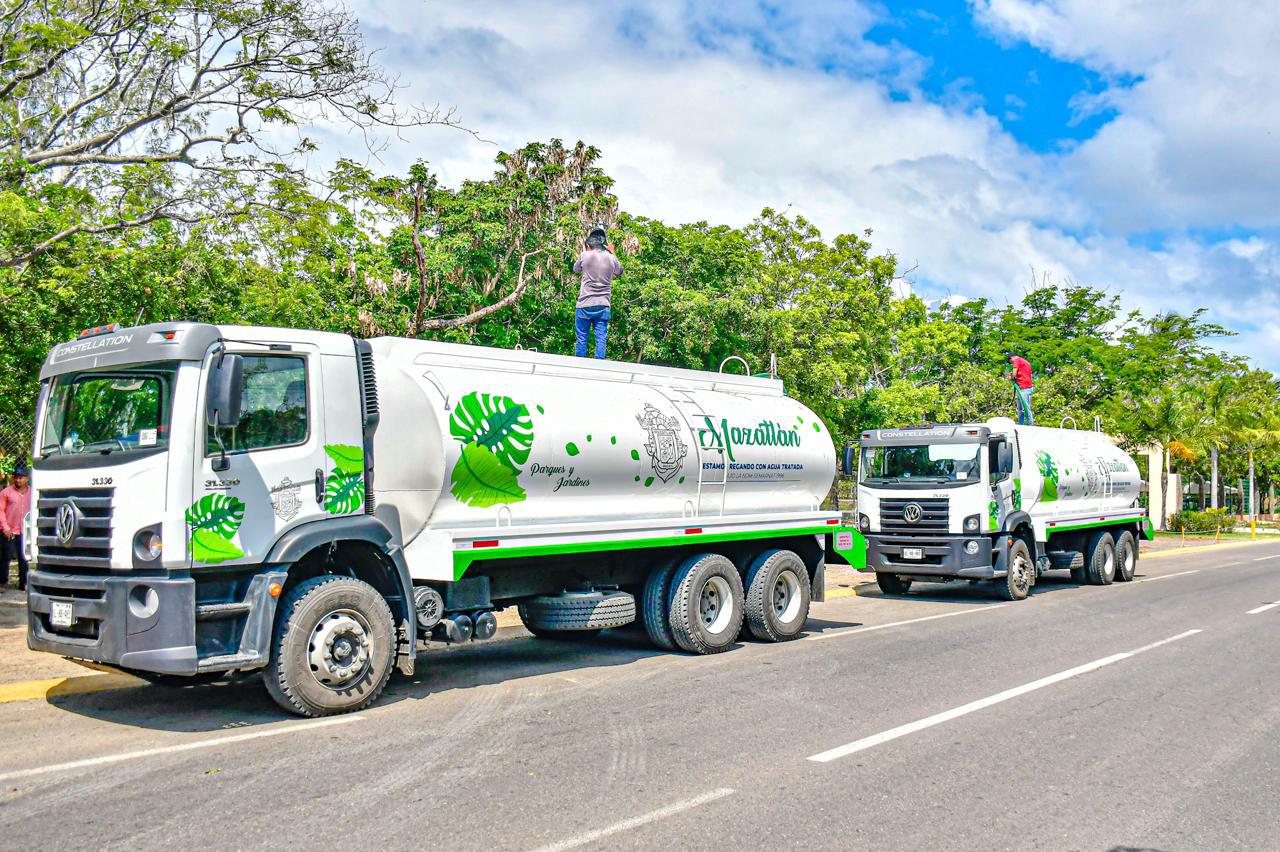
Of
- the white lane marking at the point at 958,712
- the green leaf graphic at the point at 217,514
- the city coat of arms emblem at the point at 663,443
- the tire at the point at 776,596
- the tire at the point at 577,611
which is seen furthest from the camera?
the tire at the point at 776,596

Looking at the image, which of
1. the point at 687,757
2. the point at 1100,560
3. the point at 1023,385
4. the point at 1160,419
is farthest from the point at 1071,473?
the point at 1160,419

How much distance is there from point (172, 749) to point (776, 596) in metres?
7.09

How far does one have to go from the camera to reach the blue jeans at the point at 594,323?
11.7 metres

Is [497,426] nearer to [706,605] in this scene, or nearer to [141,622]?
[141,622]

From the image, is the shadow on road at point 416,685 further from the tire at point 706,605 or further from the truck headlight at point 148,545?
the truck headlight at point 148,545

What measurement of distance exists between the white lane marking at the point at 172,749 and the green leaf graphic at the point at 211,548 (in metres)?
1.17

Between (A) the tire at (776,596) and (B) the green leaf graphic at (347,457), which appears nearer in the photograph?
(B) the green leaf graphic at (347,457)

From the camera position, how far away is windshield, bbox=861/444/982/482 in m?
Answer: 16.5

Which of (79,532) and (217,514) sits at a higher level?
(217,514)

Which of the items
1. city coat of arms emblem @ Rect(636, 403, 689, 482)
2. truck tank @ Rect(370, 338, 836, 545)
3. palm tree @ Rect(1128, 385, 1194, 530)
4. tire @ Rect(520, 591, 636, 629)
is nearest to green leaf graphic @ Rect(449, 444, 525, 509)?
truck tank @ Rect(370, 338, 836, 545)

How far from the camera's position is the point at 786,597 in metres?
12.2

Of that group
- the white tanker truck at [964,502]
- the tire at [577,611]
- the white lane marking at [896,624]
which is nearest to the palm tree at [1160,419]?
the white tanker truck at [964,502]

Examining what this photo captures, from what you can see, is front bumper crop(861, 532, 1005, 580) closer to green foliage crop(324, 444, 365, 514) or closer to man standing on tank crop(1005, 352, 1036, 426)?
man standing on tank crop(1005, 352, 1036, 426)

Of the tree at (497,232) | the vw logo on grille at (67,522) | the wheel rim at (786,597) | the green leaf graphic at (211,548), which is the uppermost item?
the tree at (497,232)
